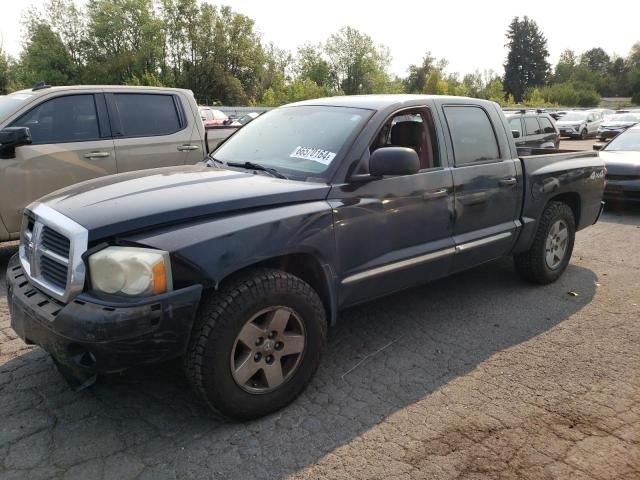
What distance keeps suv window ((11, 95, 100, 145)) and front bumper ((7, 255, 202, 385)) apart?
353cm

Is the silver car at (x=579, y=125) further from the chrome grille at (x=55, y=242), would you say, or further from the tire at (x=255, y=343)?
the chrome grille at (x=55, y=242)

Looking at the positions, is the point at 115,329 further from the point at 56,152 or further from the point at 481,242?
the point at 56,152

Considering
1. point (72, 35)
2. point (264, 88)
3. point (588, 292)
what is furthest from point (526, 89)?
point (588, 292)

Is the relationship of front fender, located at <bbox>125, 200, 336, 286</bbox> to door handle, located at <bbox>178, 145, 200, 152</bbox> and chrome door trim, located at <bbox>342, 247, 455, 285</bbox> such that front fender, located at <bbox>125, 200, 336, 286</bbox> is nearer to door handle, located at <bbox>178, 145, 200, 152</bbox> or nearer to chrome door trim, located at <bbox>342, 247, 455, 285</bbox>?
chrome door trim, located at <bbox>342, 247, 455, 285</bbox>

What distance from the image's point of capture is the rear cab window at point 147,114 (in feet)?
19.3

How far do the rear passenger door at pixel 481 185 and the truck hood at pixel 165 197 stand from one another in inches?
53.7

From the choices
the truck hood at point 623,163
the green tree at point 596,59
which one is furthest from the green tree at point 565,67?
the truck hood at point 623,163

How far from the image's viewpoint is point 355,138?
10.8 feet

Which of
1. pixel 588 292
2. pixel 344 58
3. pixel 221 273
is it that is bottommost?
pixel 588 292

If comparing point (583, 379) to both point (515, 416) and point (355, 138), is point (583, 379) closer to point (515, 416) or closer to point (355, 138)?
point (515, 416)

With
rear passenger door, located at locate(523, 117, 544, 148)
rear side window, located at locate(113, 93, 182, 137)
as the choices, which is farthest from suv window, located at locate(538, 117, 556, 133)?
rear side window, located at locate(113, 93, 182, 137)

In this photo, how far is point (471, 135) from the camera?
4.12 m

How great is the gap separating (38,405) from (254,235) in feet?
5.24

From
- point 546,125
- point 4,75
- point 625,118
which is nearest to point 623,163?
point 546,125
